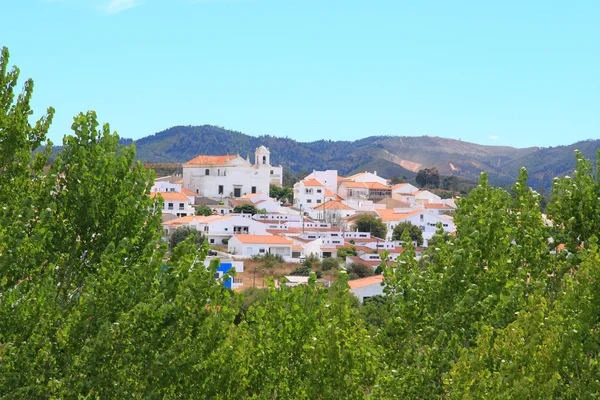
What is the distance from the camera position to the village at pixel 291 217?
56.5 meters

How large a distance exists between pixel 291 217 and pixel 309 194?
15.9 metres

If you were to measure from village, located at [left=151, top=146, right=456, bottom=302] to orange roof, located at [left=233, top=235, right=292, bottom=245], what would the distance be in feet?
0.25

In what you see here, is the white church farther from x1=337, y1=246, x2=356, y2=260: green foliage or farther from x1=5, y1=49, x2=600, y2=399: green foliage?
x1=5, y1=49, x2=600, y2=399: green foliage

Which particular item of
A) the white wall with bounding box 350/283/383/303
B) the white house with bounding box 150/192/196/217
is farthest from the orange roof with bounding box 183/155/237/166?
the white wall with bounding box 350/283/383/303

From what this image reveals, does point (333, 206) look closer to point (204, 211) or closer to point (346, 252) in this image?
point (204, 211)

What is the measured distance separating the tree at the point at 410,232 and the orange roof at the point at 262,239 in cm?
980

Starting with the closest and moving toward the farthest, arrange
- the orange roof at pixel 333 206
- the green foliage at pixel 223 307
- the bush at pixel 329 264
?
the green foliage at pixel 223 307, the bush at pixel 329 264, the orange roof at pixel 333 206

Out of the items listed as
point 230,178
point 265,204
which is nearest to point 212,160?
point 230,178

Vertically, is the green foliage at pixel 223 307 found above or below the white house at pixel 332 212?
above

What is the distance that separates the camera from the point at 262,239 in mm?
61219

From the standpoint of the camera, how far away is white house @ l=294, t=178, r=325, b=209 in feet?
309

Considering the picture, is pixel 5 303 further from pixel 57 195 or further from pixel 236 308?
pixel 236 308

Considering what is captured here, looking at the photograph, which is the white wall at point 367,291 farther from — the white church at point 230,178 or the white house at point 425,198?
the white church at point 230,178

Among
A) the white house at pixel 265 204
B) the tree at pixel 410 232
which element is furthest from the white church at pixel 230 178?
the tree at pixel 410 232
